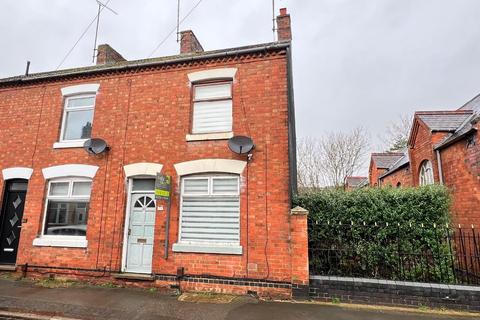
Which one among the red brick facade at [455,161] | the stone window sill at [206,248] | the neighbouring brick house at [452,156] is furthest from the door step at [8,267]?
the red brick facade at [455,161]

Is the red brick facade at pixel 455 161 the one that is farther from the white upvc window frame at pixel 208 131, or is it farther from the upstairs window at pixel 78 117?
the upstairs window at pixel 78 117

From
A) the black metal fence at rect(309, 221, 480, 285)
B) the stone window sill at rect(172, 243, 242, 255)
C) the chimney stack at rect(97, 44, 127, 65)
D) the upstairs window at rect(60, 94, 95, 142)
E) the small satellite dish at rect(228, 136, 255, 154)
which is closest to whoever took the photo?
the black metal fence at rect(309, 221, 480, 285)

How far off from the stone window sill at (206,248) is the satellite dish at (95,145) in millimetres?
3352

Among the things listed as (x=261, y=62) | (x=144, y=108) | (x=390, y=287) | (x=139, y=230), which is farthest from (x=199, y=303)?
(x=261, y=62)

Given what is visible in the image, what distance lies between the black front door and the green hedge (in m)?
8.56

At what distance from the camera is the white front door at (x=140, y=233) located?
24.4 ft

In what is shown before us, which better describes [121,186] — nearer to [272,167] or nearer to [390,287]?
[272,167]

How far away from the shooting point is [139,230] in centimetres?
764

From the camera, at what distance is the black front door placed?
8.60 metres

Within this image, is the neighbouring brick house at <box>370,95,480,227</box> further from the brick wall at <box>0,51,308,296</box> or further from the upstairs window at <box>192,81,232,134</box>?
the upstairs window at <box>192,81,232,134</box>

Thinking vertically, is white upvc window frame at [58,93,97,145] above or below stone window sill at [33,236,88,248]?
above

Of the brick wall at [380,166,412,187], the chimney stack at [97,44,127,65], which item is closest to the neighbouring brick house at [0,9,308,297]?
the chimney stack at [97,44,127,65]

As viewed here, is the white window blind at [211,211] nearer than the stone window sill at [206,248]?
No

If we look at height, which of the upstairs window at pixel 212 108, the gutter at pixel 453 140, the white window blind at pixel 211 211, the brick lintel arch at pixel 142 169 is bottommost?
the white window blind at pixel 211 211
